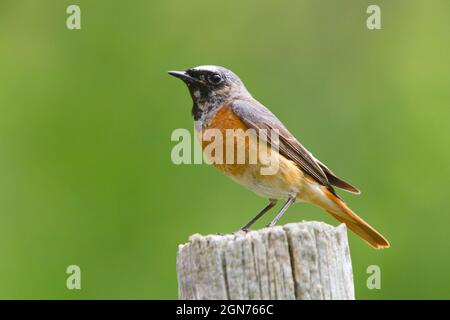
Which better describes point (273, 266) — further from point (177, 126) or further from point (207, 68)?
point (177, 126)

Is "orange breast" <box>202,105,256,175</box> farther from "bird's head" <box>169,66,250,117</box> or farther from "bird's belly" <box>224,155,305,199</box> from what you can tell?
"bird's head" <box>169,66,250,117</box>

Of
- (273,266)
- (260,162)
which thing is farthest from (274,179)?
(273,266)

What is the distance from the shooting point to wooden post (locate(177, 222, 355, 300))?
4.17m

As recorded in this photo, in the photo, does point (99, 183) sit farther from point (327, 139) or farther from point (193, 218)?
point (327, 139)

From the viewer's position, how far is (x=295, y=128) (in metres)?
9.32

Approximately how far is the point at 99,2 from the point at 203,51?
1.40m

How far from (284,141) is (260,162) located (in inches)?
16.0

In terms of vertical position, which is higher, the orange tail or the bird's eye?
the bird's eye

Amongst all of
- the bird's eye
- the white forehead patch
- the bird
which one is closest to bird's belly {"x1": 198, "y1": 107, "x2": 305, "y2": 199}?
the bird

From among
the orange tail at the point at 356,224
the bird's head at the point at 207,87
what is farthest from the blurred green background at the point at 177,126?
the bird's head at the point at 207,87

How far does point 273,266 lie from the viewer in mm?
4180

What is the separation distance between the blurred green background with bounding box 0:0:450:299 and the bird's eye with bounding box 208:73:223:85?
207 cm

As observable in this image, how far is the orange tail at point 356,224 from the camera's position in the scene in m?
6.61

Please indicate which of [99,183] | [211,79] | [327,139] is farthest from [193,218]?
[211,79]
